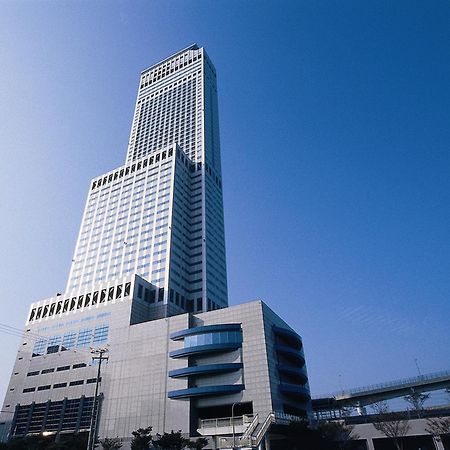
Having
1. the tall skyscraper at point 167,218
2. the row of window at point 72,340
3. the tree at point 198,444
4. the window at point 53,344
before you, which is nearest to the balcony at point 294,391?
the tree at point 198,444

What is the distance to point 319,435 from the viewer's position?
220 ft

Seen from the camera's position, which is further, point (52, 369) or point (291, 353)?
point (52, 369)

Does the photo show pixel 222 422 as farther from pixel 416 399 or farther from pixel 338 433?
pixel 416 399

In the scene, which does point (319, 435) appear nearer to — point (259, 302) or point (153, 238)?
point (259, 302)

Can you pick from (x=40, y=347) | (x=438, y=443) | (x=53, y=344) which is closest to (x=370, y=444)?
(x=438, y=443)

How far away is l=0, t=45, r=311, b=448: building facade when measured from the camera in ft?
245

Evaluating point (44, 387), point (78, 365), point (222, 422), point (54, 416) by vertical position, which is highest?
point (78, 365)

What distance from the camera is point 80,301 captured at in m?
107

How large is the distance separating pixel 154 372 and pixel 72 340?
31490mm

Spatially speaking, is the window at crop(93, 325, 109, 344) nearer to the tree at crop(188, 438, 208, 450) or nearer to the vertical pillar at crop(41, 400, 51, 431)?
the vertical pillar at crop(41, 400, 51, 431)

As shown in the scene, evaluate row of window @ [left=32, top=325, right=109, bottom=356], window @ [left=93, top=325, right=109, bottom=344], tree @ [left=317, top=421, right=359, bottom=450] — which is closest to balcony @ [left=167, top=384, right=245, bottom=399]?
tree @ [left=317, top=421, right=359, bottom=450]

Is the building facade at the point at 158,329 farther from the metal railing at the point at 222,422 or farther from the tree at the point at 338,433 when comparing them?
the tree at the point at 338,433

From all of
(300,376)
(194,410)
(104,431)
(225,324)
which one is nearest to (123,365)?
(104,431)

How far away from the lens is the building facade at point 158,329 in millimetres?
74750
